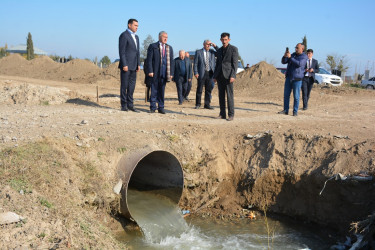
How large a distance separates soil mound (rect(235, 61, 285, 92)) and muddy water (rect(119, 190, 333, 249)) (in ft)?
35.6

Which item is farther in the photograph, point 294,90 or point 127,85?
point 294,90

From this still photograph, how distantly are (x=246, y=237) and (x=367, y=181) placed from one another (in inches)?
82.8

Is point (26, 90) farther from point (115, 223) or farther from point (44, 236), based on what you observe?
point (44, 236)

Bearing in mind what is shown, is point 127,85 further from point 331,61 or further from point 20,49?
point 20,49

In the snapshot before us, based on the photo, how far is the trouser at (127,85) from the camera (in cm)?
866

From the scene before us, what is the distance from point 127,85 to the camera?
28.9 feet

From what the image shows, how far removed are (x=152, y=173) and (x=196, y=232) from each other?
1.45 m

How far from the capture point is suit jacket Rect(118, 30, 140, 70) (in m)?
8.43

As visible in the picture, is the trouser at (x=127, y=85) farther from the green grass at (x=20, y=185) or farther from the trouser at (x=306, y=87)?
the trouser at (x=306, y=87)

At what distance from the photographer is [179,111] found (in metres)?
9.89

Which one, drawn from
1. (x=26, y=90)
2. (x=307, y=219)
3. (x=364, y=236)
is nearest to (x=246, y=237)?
(x=307, y=219)

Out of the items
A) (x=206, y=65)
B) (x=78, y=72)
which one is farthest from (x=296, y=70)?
(x=78, y=72)

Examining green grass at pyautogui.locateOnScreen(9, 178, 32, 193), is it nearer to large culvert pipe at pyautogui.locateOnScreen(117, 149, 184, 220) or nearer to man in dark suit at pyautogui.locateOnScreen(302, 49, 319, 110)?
large culvert pipe at pyautogui.locateOnScreen(117, 149, 184, 220)

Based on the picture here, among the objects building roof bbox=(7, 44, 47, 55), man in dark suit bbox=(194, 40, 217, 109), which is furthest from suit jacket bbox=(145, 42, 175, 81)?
building roof bbox=(7, 44, 47, 55)
